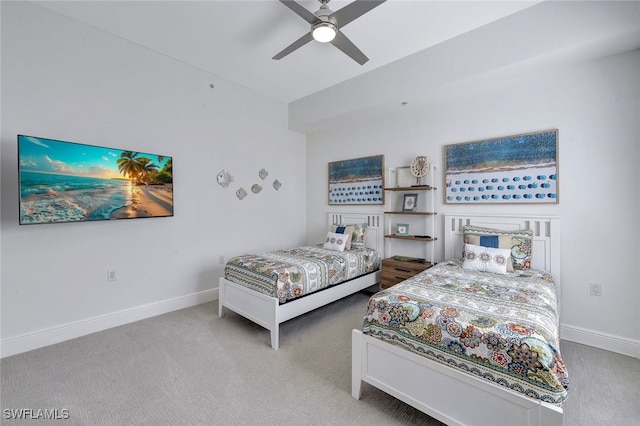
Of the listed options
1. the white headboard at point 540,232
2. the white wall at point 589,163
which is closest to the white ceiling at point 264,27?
the white wall at point 589,163

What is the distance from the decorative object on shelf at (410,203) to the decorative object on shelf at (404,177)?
0.17 m

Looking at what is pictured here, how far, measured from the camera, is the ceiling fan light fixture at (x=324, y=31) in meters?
2.20

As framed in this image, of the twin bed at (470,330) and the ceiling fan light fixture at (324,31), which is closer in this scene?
the twin bed at (470,330)

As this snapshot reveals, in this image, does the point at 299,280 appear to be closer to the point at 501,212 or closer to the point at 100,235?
the point at 100,235

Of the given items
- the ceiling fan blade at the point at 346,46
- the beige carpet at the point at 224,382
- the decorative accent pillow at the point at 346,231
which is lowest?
the beige carpet at the point at 224,382

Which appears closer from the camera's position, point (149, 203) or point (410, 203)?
point (149, 203)

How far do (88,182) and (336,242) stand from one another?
292 cm

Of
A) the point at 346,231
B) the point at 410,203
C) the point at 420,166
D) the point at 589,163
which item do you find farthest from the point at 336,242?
the point at 589,163

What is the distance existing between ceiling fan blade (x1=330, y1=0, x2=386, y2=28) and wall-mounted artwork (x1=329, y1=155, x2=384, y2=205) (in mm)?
2268

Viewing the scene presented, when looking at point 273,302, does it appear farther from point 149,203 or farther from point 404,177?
point 404,177

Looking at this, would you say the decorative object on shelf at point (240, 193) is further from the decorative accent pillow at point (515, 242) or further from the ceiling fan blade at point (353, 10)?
the decorative accent pillow at point (515, 242)

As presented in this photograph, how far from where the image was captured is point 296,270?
2826 mm

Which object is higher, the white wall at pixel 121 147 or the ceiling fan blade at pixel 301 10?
the ceiling fan blade at pixel 301 10

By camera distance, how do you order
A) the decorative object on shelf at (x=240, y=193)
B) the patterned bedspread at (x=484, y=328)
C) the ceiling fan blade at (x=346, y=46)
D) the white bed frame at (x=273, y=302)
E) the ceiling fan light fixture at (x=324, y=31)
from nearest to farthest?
the patterned bedspread at (x=484, y=328) → the ceiling fan light fixture at (x=324, y=31) → the ceiling fan blade at (x=346, y=46) → the white bed frame at (x=273, y=302) → the decorative object on shelf at (x=240, y=193)
